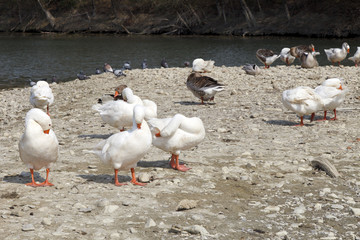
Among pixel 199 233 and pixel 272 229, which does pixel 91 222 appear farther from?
pixel 272 229

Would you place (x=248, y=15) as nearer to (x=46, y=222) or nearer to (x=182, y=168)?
(x=182, y=168)

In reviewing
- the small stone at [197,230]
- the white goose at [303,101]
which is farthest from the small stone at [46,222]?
the white goose at [303,101]

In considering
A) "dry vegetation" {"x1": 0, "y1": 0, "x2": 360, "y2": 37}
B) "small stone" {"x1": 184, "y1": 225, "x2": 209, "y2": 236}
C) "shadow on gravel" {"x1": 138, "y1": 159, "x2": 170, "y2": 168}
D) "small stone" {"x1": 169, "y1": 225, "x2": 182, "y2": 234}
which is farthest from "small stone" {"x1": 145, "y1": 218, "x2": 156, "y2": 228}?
"dry vegetation" {"x1": 0, "y1": 0, "x2": 360, "y2": 37}

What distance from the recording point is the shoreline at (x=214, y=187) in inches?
221

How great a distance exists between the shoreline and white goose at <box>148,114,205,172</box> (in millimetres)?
433

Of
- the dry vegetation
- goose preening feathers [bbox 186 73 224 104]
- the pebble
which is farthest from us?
the dry vegetation

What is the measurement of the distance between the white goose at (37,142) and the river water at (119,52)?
19.6 metres

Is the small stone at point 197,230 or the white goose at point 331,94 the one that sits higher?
the white goose at point 331,94

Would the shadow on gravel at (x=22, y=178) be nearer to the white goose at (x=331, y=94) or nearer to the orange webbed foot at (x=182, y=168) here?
the orange webbed foot at (x=182, y=168)

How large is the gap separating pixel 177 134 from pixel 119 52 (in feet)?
111

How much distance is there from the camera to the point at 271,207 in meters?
6.32

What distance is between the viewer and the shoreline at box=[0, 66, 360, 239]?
221 inches

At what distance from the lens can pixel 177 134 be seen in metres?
8.01

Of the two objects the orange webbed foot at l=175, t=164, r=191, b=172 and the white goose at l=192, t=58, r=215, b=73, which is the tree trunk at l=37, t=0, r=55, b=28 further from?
the orange webbed foot at l=175, t=164, r=191, b=172
